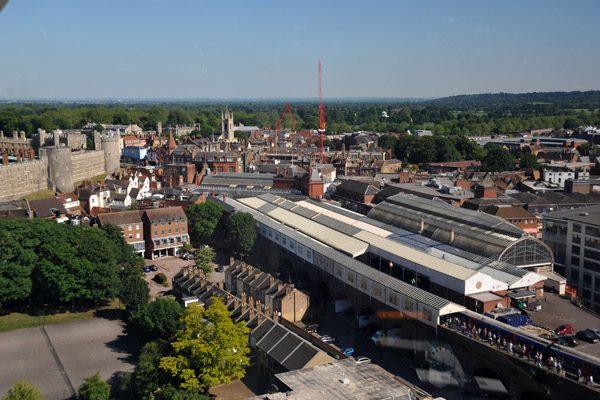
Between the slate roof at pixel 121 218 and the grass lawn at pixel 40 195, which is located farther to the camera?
the grass lawn at pixel 40 195

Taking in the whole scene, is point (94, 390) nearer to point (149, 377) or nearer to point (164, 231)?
point (149, 377)

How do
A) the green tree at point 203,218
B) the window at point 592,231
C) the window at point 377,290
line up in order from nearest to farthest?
1. the window at point 377,290
2. the window at point 592,231
3. the green tree at point 203,218

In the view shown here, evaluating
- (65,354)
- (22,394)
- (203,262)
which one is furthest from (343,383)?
(203,262)

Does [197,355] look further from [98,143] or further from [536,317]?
[98,143]

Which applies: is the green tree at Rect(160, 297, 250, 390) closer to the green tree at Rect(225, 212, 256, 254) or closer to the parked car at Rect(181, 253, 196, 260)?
the green tree at Rect(225, 212, 256, 254)

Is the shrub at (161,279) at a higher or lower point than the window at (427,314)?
lower

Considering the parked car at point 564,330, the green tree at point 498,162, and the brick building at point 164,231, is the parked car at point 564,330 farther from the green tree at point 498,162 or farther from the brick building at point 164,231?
the green tree at point 498,162

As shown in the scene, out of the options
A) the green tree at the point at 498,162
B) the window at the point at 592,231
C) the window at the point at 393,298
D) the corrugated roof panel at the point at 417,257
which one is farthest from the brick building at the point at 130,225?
the green tree at the point at 498,162
